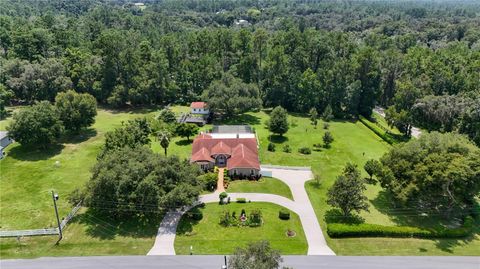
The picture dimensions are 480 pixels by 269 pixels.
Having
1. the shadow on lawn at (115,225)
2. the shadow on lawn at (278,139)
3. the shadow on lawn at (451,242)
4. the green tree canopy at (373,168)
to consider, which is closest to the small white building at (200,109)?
the shadow on lawn at (278,139)

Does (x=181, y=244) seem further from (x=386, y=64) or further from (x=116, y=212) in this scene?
(x=386, y=64)

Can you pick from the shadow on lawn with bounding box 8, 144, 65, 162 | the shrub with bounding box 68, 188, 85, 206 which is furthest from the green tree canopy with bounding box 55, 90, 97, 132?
the shrub with bounding box 68, 188, 85, 206

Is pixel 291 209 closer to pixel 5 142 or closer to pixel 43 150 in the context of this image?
pixel 43 150

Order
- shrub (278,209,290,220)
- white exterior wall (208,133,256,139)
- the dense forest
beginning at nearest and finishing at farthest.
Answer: shrub (278,209,290,220)
white exterior wall (208,133,256,139)
the dense forest

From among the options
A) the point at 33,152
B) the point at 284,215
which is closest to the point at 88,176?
the point at 33,152

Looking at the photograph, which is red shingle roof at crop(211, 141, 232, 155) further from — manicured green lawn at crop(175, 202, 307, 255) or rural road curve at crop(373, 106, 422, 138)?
rural road curve at crop(373, 106, 422, 138)

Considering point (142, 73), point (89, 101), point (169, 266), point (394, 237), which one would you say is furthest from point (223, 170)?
point (142, 73)
